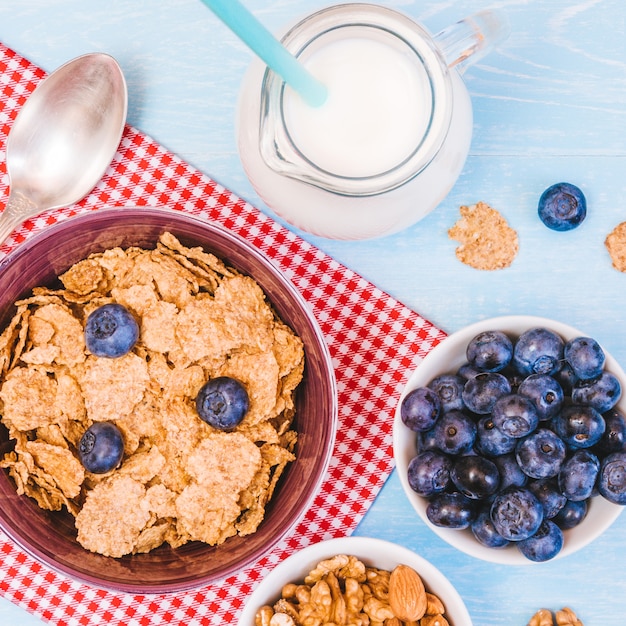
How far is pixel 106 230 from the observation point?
38.4 inches

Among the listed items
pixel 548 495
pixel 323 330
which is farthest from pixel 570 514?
pixel 323 330

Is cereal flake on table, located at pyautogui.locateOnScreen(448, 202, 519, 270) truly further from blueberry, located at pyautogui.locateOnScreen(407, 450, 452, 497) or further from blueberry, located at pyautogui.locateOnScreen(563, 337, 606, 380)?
blueberry, located at pyautogui.locateOnScreen(407, 450, 452, 497)

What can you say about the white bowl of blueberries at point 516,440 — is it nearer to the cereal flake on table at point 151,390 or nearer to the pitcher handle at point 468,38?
the cereal flake on table at point 151,390

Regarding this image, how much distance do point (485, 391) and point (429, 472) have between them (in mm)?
121

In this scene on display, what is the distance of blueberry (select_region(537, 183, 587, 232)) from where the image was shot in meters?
1.07

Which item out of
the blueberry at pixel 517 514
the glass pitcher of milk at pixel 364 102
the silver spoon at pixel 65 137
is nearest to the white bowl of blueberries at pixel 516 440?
the blueberry at pixel 517 514

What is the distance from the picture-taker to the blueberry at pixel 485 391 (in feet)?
3.11

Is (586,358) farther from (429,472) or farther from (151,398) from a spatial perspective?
(151,398)

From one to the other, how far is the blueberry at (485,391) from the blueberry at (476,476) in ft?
0.20

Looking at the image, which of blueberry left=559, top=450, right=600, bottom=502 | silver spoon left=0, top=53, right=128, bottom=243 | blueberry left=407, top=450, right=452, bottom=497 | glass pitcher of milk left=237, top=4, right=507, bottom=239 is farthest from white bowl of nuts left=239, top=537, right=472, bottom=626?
silver spoon left=0, top=53, right=128, bottom=243

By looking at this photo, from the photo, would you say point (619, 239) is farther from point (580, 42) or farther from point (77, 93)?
point (77, 93)

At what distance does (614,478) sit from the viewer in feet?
3.09

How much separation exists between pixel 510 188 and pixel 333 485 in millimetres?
490

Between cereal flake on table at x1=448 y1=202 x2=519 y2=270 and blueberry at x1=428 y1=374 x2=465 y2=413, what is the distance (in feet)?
0.62
